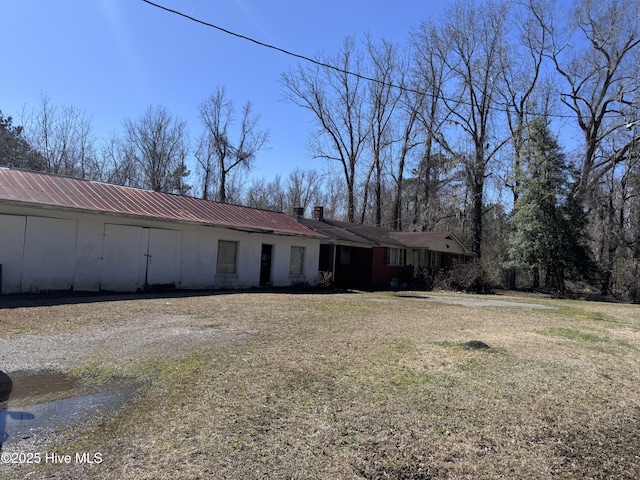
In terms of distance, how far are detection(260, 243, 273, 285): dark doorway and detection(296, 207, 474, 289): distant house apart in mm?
3284

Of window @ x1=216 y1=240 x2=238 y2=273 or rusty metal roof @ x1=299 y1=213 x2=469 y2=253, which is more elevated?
rusty metal roof @ x1=299 y1=213 x2=469 y2=253

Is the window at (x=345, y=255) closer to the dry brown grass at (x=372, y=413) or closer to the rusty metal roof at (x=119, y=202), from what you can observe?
the rusty metal roof at (x=119, y=202)

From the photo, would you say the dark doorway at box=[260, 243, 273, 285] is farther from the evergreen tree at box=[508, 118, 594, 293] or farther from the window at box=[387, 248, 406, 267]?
the evergreen tree at box=[508, 118, 594, 293]

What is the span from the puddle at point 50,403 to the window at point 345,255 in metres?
21.4

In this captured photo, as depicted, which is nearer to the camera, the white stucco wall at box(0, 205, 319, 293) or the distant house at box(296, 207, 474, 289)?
the white stucco wall at box(0, 205, 319, 293)

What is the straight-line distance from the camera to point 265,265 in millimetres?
19625

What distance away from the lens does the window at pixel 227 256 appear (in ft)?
58.3

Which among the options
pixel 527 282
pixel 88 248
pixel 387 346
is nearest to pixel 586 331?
pixel 387 346

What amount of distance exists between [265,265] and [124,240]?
6.65 meters

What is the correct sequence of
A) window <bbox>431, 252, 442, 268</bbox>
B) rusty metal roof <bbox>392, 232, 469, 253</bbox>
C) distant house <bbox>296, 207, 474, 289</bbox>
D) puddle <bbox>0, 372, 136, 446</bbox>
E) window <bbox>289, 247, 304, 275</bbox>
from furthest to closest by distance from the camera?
window <bbox>431, 252, 442, 268</bbox>, rusty metal roof <bbox>392, 232, 469, 253</bbox>, distant house <bbox>296, 207, 474, 289</bbox>, window <bbox>289, 247, 304, 275</bbox>, puddle <bbox>0, 372, 136, 446</bbox>

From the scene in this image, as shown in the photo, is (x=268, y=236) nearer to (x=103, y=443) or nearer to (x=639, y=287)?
(x=103, y=443)

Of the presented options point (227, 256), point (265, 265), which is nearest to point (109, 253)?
point (227, 256)

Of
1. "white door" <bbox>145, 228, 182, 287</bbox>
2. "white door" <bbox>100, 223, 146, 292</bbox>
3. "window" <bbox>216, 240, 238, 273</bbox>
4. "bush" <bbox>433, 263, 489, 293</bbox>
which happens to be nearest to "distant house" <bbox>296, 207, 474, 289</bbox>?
"bush" <bbox>433, 263, 489, 293</bbox>

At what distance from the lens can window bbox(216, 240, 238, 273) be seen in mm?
17766
